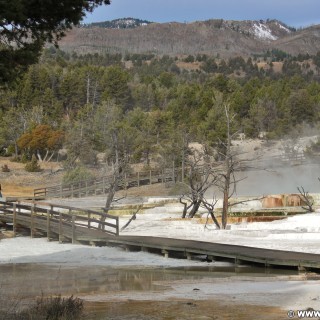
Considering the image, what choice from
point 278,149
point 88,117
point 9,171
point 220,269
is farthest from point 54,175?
point 220,269

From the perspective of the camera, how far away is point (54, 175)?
68.9m

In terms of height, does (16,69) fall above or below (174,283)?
above

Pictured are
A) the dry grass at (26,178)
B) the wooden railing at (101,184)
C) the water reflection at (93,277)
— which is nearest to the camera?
the water reflection at (93,277)

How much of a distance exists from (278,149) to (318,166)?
12395 millimetres

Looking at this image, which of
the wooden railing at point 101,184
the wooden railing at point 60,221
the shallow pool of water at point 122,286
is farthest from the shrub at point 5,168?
the shallow pool of water at point 122,286

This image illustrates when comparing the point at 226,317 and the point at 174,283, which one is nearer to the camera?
the point at 226,317

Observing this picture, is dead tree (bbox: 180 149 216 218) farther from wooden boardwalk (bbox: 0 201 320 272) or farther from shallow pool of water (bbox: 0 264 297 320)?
shallow pool of water (bbox: 0 264 297 320)

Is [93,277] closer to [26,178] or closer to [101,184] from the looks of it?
[101,184]

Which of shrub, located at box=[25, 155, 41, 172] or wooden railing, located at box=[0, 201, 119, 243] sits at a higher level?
shrub, located at box=[25, 155, 41, 172]

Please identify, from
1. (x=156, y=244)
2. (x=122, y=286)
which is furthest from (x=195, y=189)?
(x=122, y=286)

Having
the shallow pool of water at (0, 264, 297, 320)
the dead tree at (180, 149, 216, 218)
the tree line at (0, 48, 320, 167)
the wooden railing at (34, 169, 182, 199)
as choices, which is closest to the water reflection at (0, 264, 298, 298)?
the shallow pool of water at (0, 264, 297, 320)

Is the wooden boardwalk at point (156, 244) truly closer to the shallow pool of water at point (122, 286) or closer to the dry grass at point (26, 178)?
the shallow pool of water at point (122, 286)

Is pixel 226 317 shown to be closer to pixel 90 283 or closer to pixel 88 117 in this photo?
pixel 90 283

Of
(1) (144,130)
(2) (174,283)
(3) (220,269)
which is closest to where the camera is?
(2) (174,283)
